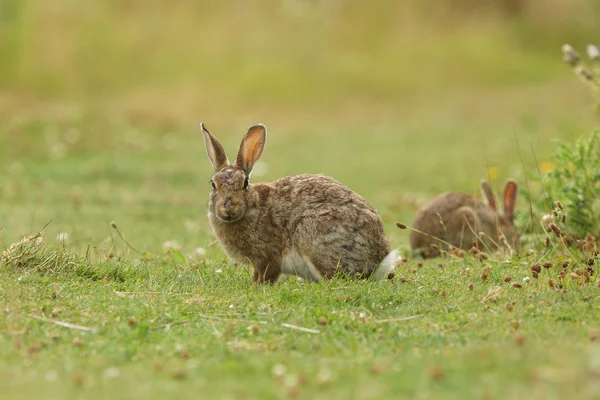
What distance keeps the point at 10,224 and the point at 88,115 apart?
9.40 metres

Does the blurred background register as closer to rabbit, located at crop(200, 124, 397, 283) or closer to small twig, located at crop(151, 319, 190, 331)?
rabbit, located at crop(200, 124, 397, 283)

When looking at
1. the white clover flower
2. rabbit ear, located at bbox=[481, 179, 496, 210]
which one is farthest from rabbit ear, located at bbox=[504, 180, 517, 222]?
the white clover flower

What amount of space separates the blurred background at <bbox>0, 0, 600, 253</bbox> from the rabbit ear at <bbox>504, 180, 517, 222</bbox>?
2855 millimetres

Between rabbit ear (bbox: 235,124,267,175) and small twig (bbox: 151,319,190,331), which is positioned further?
rabbit ear (bbox: 235,124,267,175)

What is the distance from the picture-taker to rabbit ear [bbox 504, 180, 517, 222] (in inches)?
400

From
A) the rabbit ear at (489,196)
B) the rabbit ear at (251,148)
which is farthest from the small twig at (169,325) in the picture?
the rabbit ear at (489,196)

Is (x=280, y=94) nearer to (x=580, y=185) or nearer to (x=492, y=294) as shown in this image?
(x=580, y=185)

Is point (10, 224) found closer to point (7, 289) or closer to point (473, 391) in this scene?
point (7, 289)

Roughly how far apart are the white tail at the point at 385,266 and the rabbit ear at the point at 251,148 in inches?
53.1

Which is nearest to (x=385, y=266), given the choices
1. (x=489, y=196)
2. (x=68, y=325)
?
(x=68, y=325)

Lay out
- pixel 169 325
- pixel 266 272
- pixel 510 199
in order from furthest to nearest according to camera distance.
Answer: pixel 510 199
pixel 266 272
pixel 169 325

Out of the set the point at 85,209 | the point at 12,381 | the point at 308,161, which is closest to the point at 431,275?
the point at 12,381

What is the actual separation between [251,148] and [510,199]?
4012 mm

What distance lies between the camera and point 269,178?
52.7 feet
